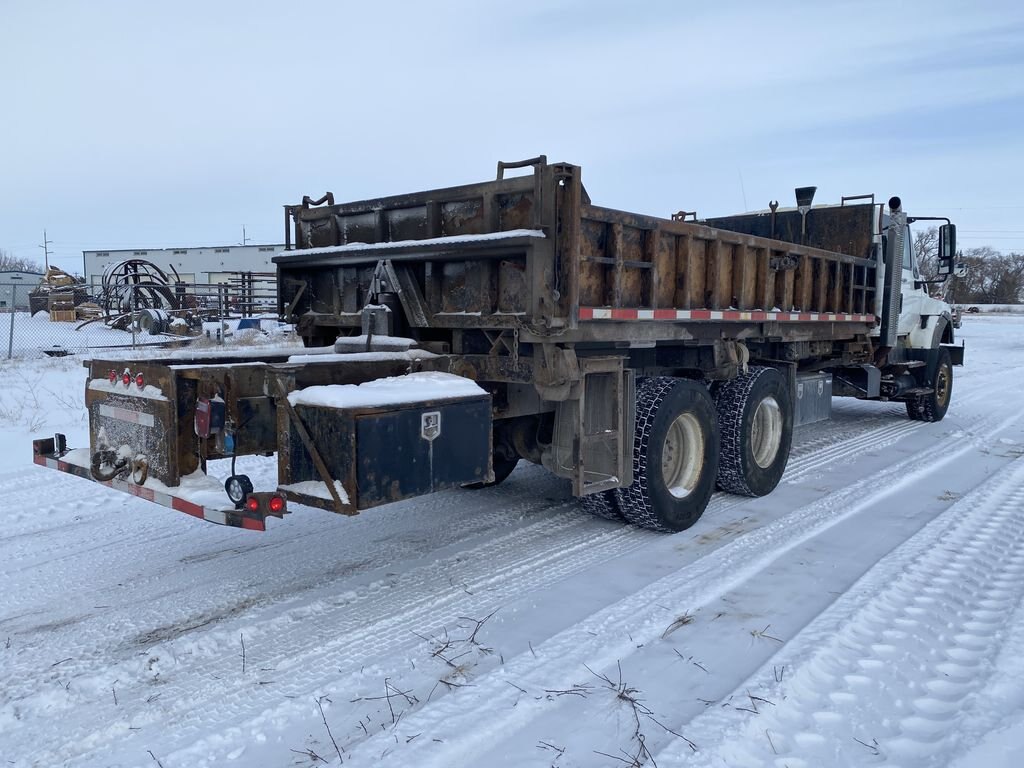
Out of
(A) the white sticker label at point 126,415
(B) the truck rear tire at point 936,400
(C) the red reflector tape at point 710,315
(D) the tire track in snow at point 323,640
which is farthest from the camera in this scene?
(B) the truck rear tire at point 936,400

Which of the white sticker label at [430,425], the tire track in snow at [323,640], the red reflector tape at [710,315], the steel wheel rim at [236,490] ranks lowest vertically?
the tire track in snow at [323,640]

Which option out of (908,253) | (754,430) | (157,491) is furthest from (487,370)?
(908,253)

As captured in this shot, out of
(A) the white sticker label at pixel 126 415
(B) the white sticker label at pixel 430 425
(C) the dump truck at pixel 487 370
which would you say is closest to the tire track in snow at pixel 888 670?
(C) the dump truck at pixel 487 370

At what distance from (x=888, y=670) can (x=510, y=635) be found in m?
1.69

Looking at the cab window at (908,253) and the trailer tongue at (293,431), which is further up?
the cab window at (908,253)

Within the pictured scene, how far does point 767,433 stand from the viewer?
6.87m

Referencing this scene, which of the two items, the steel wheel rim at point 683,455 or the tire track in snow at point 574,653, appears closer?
the tire track in snow at point 574,653

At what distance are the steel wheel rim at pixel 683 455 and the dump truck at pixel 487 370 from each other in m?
0.02

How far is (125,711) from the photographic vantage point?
3111 mm

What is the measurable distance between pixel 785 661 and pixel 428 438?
194 centimetres

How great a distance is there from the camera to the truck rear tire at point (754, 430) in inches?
249

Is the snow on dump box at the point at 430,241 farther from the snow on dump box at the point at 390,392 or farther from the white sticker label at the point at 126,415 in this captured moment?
the white sticker label at the point at 126,415

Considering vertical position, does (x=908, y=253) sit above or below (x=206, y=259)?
below

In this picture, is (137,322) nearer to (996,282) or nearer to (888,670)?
(888,670)
